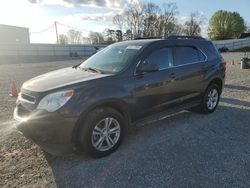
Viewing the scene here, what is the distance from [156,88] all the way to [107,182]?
190 centimetres

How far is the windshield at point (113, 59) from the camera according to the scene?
13.3 ft

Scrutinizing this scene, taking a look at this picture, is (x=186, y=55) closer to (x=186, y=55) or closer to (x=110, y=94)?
(x=186, y=55)

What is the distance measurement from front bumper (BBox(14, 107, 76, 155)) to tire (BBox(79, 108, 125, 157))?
20 centimetres

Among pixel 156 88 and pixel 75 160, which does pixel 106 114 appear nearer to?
pixel 75 160

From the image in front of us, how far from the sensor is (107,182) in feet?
9.98

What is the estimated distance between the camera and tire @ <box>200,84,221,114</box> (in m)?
5.49

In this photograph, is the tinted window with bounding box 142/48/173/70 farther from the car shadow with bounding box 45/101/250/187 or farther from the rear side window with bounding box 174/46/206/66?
the car shadow with bounding box 45/101/250/187

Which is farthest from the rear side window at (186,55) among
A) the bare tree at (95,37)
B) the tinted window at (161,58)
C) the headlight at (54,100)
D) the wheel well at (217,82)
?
the bare tree at (95,37)

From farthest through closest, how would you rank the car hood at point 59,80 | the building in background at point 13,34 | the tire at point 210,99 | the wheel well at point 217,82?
the building in background at point 13,34 < the wheel well at point 217,82 < the tire at point 210,99 < the car hood at point 59,80

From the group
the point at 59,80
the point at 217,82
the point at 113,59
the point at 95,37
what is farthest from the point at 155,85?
the point at 95,37

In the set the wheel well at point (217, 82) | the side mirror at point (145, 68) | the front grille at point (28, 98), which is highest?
the side mirror at point (145, 68)

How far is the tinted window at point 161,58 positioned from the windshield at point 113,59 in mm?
280

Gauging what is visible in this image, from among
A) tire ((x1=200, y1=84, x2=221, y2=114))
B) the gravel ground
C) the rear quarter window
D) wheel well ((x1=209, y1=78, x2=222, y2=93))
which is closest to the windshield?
the gravel ground

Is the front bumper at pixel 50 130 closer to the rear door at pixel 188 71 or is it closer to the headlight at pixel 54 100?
the headlight at pixel 54 100
